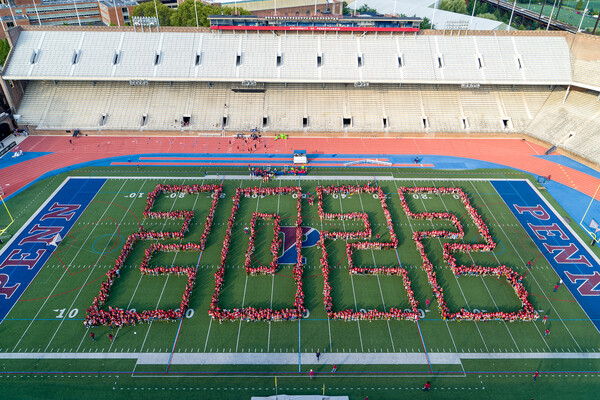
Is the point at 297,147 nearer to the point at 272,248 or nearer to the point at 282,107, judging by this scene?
the point at 282,107

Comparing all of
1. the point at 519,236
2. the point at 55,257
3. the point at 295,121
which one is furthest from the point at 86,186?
the point at 519,236

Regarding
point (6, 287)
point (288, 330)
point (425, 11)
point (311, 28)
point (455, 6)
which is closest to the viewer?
point (288, 330)

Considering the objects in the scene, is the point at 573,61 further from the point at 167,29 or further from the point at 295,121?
the point at 167,29

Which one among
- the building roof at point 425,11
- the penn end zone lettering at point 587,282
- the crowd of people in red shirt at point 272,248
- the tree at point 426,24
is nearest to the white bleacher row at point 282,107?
the crowd of people in red shirt at point 272,248

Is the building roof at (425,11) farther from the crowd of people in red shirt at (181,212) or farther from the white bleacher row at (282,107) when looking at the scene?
the crowd of people in red shirt at (181,212)

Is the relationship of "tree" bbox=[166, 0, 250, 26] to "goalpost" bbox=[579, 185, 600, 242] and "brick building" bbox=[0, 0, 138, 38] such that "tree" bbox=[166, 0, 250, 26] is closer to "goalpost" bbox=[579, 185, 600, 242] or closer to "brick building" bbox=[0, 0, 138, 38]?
"brick building" bbox=[0, 0, 138, 38]

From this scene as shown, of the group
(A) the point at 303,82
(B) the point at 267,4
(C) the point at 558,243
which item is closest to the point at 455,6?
(B) the point at 267,4
